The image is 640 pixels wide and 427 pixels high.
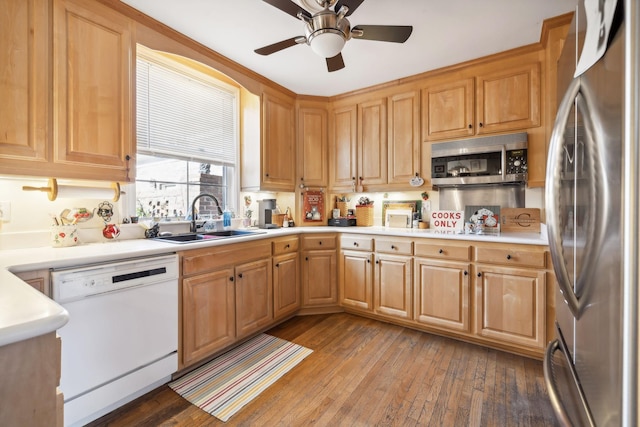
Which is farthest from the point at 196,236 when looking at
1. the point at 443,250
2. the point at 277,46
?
the point at 443,250

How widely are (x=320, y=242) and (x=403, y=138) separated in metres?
1.44

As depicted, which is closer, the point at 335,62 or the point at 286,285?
the point at 335,62

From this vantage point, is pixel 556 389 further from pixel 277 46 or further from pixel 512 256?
pixel 277 46

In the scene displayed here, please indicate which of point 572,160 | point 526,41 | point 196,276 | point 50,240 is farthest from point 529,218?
point 50,240

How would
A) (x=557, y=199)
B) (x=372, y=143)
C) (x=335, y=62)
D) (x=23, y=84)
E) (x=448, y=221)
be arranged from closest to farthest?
(x=557, y=199), (x=23, y=84), (x=335, y=62), (x=448, y=221), (x=372, y=143)

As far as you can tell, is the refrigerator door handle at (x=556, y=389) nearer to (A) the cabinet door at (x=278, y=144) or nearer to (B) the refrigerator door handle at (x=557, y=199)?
(B) the refrigerator door handle at (x=557, y=199)

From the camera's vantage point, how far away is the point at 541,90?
7.86 feet

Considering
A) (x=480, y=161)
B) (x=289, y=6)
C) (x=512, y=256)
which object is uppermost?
(x=289, y=6)

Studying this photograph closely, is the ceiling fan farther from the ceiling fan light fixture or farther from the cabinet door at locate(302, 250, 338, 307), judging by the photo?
the cabinet door at locate(302, 250, 338, 307)

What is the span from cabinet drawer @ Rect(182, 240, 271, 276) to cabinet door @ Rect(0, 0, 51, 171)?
39.0 inches

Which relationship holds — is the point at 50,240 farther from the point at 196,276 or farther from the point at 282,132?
the point at 282,132

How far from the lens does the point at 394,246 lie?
272 centimetres

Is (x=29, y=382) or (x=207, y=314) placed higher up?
(x=29, y=382)

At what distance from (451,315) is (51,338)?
102 inches
